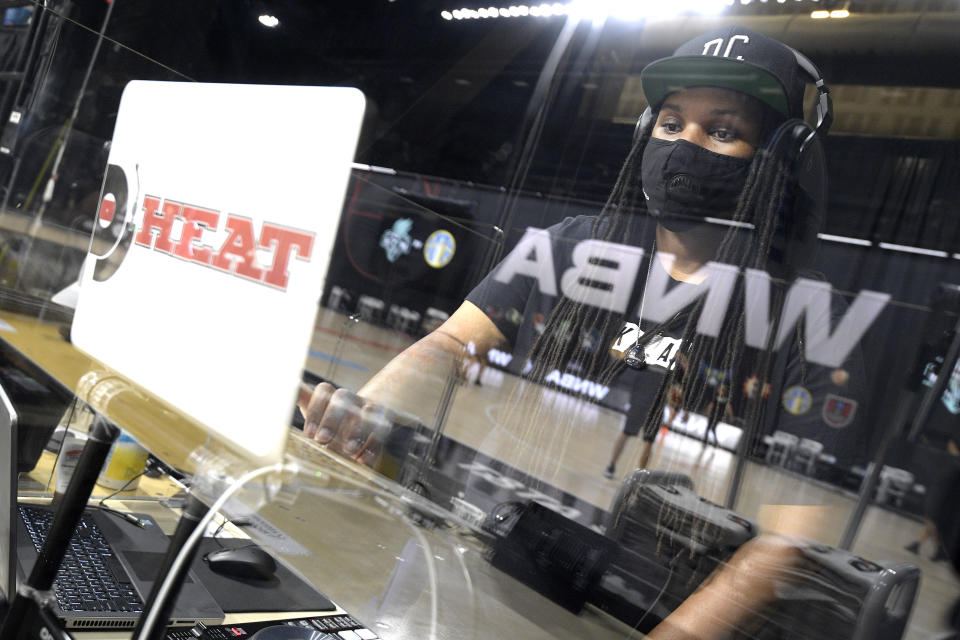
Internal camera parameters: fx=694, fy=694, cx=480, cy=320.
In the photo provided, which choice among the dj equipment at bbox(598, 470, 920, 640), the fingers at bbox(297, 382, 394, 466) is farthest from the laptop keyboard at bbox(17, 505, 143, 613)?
the dj equipment at bbox(598, 470, 920, 640)

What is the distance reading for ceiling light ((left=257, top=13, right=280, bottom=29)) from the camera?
35.6 inches

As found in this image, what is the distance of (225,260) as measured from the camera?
66cm

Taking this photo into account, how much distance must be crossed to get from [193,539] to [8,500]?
0.35 m

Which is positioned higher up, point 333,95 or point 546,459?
point 333,95

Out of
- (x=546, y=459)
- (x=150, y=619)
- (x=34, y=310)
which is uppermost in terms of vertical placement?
(x=546, y=459)

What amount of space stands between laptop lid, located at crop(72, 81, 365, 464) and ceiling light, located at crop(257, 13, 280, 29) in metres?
0.16

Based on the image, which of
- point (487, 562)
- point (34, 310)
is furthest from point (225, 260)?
point (34, 310)

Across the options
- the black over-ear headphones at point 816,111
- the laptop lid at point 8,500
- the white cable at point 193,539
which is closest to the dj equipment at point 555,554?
the white cable at point 193,539

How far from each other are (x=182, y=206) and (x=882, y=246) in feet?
2.14

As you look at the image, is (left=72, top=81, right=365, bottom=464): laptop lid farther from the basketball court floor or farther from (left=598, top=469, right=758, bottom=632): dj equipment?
(left=598, top=469, right=758, bottom=632): dj equipment

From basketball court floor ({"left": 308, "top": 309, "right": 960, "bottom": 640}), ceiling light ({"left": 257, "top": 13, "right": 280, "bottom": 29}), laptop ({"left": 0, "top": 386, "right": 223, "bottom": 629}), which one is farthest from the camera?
ceiling light ({"left": 257, "top": 13, "right": 280, "bottom": 29})

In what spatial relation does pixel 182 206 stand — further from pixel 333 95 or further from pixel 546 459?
pixel 546 459

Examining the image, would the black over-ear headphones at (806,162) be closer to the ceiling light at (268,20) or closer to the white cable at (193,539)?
the white cable at (193,539)

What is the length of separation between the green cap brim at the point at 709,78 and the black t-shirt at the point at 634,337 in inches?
4.3
